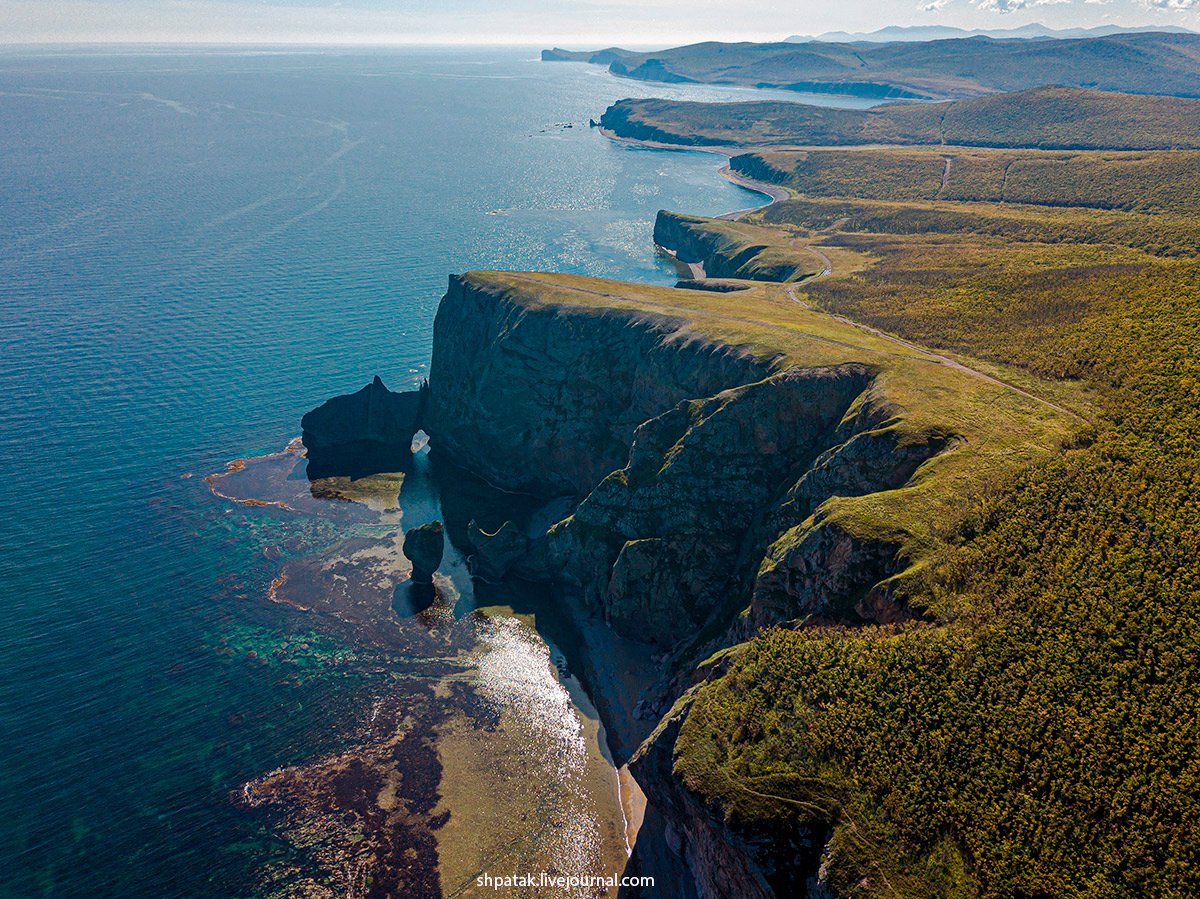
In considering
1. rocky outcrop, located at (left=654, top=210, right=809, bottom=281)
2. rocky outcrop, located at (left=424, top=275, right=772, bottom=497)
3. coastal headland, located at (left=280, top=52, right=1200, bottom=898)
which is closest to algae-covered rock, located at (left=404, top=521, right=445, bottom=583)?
coastal headland, located at (left=280, top=52, right=1200, bottom=898)

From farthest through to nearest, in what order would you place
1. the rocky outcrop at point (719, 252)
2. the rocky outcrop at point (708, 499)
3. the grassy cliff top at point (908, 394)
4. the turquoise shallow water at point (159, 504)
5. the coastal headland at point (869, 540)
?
the rocky outcrop at point (719, 252)
the rocky outcrop at point (708, 499)
the turquoise shallow water at point (159, 504)
the grassy cliff top at point (908, 394)
the coastal headland at point (869, 540)

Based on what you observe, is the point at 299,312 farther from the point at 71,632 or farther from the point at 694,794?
the point at 694,794

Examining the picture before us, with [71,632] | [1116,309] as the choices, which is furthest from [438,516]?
[1116,309]

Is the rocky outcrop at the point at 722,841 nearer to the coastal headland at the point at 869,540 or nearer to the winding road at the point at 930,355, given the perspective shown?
the coastal headland at the point at 869,540

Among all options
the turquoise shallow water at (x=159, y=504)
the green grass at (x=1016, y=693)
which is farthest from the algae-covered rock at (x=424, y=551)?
the green grass at (x=1016, y=693)

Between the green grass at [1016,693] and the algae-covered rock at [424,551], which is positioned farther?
the algae-covered rock at [424,551]

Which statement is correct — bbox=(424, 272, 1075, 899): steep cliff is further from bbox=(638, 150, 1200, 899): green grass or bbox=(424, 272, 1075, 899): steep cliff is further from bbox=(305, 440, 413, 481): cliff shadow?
bbox=(305, 440, 413, 481): cliff shadow

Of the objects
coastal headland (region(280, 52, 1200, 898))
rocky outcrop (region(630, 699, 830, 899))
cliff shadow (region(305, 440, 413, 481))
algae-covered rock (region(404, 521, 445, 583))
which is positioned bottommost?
cliff shadow (region(305, 440, 413, 481))
